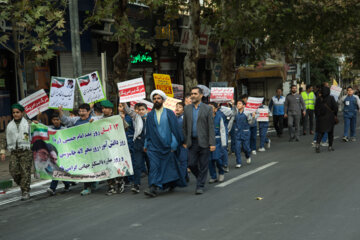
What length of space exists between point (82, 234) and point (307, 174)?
17.8 ft

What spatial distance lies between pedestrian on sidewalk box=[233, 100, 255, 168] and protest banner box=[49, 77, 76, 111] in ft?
13.5

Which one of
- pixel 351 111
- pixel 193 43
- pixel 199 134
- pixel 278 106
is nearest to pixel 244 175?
pixel 199 134

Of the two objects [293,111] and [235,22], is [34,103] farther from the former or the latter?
[293,111]

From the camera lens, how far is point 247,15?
17.5 meters

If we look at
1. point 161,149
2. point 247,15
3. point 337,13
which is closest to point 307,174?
point 161,149

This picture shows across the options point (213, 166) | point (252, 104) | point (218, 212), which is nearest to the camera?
point (218, 212)

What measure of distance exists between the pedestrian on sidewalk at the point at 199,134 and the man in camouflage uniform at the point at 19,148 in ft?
9.30

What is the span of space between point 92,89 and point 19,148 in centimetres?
224

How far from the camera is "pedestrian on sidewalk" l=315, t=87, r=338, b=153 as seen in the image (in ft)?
46.6

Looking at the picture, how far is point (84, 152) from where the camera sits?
9.80m

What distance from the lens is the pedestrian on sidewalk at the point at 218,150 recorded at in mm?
10008

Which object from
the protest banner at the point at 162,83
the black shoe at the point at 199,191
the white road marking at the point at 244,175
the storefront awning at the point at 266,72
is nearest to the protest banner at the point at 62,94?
the black shoe at the point at 199,191

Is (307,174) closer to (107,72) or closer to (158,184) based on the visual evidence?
(158,184)

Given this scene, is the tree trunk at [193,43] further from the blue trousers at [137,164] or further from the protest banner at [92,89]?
the blue trousers at [137,164]
